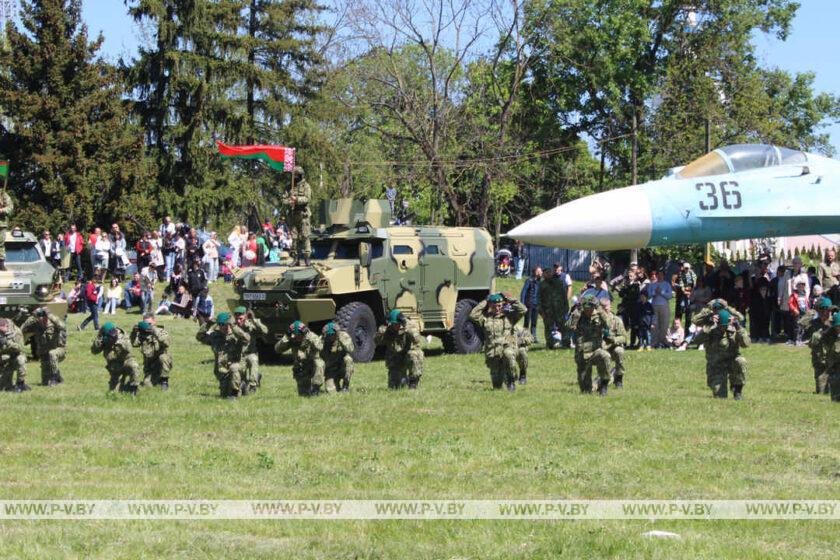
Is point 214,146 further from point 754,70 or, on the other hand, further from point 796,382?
point 796,382

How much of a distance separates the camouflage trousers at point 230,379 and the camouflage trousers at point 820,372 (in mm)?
7870

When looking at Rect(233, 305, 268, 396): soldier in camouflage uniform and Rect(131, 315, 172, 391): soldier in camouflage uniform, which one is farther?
Rect(131, 315, 172, 391): soldier in camouflage uniform

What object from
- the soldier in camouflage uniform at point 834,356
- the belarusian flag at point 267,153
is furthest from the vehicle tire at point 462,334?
the soldier in camouflage uniform at point 834,356

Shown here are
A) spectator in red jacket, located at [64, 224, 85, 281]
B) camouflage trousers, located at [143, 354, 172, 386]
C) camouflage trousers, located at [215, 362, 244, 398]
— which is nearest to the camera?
camouflage trousers, located at [215, 362, 244, 398]

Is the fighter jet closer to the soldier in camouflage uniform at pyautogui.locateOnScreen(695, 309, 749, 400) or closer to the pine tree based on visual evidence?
the soldier in camouflage uniform at pyautogui.locateOnScreen(695, 309, 749, 400)

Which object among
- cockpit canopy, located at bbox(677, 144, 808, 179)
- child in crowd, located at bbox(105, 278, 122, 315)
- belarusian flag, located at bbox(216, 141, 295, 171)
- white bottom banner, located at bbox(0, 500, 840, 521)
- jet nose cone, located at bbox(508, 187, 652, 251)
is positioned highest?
belarusian flag, located at bbox(216, 141, 295, 171)

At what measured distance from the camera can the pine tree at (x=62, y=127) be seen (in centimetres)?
3456

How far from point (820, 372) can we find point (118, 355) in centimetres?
975

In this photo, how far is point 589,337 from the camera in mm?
16375

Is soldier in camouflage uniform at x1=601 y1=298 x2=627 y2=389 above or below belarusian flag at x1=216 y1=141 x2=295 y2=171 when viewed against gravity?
below

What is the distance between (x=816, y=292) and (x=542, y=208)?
35.1 m

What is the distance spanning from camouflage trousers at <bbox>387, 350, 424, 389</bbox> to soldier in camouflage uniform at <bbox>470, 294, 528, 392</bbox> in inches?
38.0

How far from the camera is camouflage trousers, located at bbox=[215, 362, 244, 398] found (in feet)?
52.0

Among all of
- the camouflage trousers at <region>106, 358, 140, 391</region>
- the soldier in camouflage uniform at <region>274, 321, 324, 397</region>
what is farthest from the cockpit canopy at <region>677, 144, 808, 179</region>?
the camouflage trousers at <region>106, 358, 140, 391</region>
